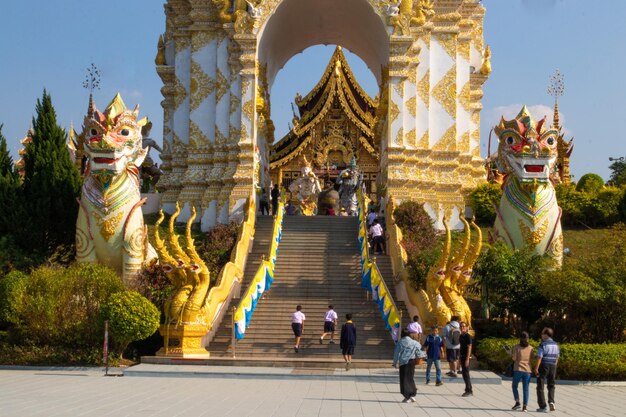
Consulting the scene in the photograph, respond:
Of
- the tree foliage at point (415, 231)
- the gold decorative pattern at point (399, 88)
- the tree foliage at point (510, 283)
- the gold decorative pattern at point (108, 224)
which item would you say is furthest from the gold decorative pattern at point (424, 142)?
the gold decorative pattern at point (108, 224)

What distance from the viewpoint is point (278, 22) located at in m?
32.1

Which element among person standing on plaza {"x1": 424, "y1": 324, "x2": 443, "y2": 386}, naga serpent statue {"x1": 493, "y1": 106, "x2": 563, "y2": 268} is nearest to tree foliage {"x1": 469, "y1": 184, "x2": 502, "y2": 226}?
naga serpent statue {"x1": 493, "y1": 106, "x2": 563, "y2": 268}

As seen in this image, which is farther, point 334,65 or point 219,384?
point 334,65

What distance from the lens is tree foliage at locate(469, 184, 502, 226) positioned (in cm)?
3027

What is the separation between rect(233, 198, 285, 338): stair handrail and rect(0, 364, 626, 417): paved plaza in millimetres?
2233

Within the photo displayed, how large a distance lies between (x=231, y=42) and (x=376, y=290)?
1145 cm

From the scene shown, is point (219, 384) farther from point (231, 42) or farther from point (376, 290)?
point (231, 42)

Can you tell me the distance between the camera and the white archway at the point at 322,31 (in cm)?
3130

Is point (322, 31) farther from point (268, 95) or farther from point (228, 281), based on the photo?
point (228, 281)

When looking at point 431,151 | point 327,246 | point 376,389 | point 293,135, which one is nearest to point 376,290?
point 327,246

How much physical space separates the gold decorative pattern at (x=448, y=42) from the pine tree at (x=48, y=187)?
1257 cm

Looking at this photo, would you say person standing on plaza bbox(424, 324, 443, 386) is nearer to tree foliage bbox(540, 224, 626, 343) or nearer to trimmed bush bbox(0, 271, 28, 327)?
tree foliage bbox(540, 224, 626, 343)

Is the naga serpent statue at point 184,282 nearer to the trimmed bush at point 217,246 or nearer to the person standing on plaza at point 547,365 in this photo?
the trimmed bush at point 217,246

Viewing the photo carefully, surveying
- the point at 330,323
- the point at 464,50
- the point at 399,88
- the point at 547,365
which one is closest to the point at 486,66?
the point at 464,50
